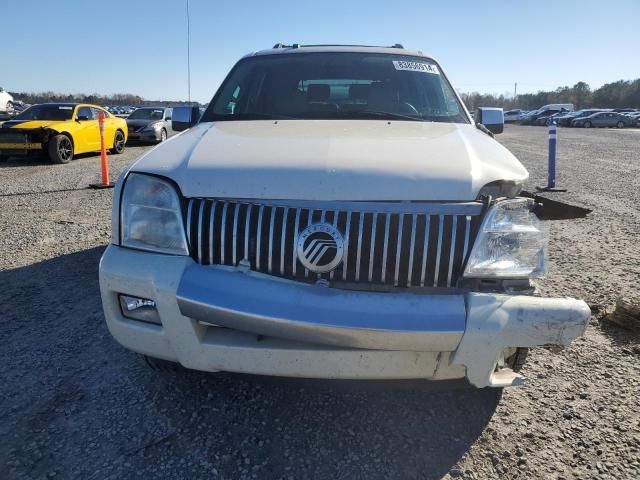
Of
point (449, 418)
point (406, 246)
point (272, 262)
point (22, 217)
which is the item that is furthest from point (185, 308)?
point (22, 217)

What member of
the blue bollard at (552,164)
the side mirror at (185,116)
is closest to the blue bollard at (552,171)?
the blue bollard at (552,164)

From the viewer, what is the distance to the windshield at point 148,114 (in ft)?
56.1

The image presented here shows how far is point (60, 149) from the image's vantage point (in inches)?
448

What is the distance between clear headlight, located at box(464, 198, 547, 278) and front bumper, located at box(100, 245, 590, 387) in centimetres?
13

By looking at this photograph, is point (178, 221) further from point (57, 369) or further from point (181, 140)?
point (57, 369)

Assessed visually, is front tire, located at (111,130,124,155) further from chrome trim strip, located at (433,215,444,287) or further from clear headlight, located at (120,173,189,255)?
chrome trim strip, located at (433,215,444,287)

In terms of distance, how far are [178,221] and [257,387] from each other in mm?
955

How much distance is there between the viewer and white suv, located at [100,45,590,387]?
1748 millimetres

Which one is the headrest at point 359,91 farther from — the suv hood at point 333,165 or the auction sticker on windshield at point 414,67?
the suv hood at point 333,165

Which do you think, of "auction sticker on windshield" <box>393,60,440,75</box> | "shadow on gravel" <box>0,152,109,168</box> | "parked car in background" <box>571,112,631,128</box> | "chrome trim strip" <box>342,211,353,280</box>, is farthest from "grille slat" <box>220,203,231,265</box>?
"parked car in background" <box>571,112,631,128</box>

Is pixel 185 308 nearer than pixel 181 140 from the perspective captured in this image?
Yes

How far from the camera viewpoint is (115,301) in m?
2.03

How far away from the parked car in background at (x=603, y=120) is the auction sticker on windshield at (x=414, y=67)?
43.6 m

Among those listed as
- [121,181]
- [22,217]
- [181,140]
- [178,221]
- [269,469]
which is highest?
[181,140]
